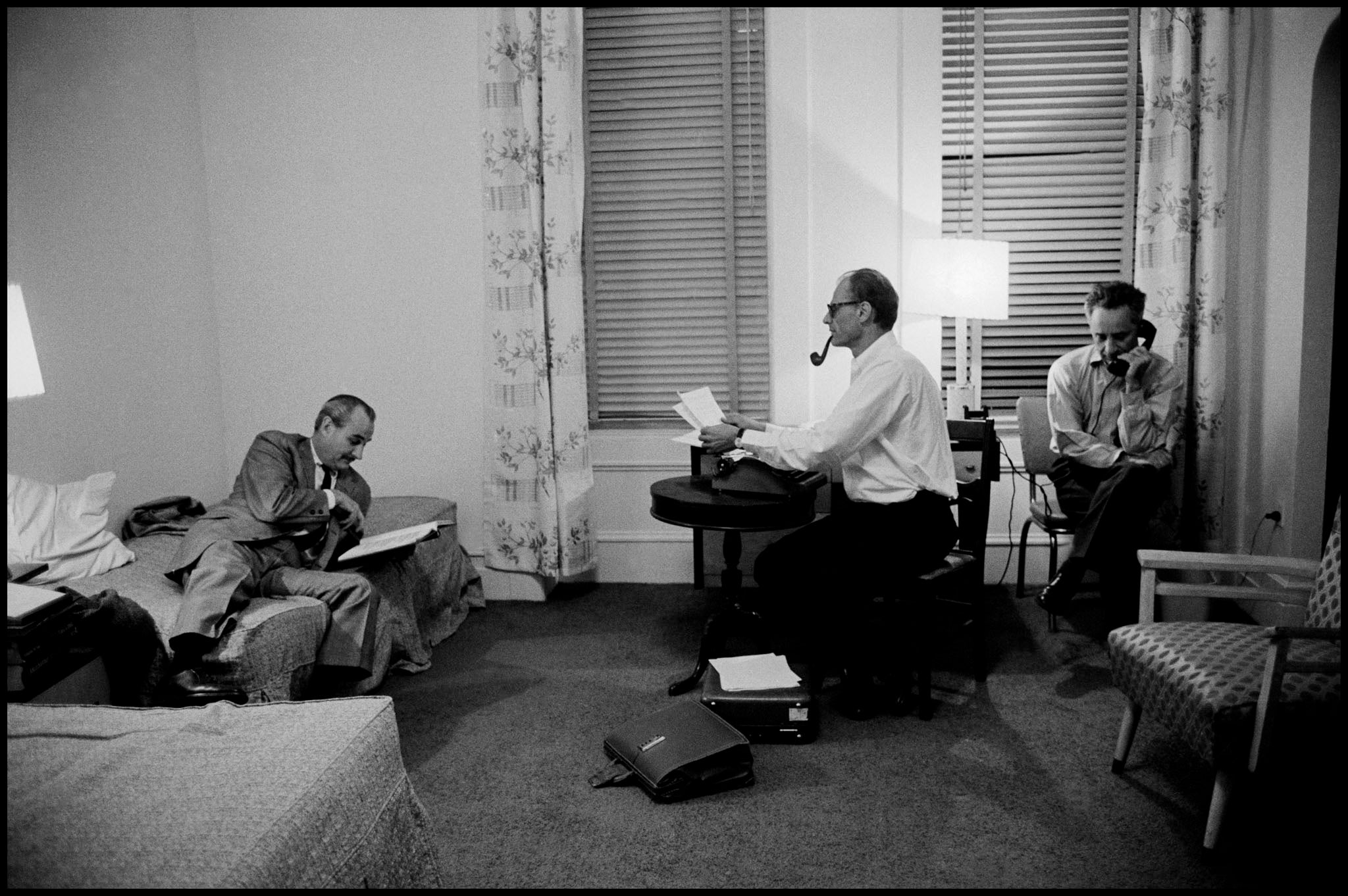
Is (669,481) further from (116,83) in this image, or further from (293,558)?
(116,83)

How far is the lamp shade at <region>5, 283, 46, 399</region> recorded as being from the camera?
99.0 inches

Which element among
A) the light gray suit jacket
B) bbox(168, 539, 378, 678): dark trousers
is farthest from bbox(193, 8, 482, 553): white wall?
bbox(168, 539, 378, 678): dark trousers

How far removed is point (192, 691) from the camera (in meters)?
2.77

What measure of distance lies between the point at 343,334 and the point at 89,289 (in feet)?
3.47

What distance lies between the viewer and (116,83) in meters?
3.93

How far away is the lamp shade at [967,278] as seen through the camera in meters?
3.93

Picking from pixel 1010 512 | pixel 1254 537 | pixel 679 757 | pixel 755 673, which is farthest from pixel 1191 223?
pixel 679 757

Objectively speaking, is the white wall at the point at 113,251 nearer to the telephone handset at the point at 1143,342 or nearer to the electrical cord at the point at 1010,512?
the electrical cord at the point at 1010,512

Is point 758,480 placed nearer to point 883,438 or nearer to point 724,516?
point 724,516

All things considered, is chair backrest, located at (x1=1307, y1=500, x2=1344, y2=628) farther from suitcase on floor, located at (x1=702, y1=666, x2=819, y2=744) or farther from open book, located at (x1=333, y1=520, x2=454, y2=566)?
open book, located at (x1=333, y1=520, x2=454, y2=566)

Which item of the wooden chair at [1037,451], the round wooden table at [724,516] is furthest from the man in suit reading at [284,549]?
the wooden chair at [1037,451]

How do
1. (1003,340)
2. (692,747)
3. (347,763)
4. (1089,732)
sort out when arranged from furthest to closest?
(1003,340)
(1089,732)
(692,747)
(347,763)

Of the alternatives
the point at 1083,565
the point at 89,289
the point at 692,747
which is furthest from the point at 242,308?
the point at 1083,565

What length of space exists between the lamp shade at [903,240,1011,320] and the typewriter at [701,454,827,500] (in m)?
1.07
